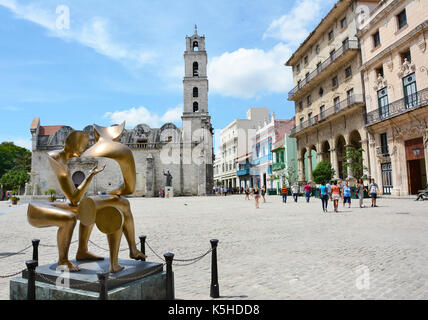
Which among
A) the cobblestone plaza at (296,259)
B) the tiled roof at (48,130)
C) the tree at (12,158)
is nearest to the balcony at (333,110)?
the cobblestone plaza at (296,259)

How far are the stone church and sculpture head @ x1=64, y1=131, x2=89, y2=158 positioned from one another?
3633 cm

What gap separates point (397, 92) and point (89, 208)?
77.2 feet

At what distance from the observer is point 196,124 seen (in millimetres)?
42562

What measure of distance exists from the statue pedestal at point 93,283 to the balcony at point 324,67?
27312 millimetres

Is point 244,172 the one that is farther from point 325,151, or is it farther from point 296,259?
point 296,259

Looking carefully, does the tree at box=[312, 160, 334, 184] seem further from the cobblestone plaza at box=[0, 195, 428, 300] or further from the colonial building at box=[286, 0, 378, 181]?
the cobblestone plaza at box=[0, 195, 428, 300]

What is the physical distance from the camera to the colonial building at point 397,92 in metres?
19.0

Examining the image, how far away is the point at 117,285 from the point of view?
3.14m

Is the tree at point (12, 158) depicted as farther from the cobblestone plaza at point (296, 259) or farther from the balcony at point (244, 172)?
the cobblestone plaza at point (296, 259)

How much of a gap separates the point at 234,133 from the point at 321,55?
3259 centimetres

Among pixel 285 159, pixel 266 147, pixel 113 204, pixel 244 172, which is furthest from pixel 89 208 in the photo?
pixel 244 172
